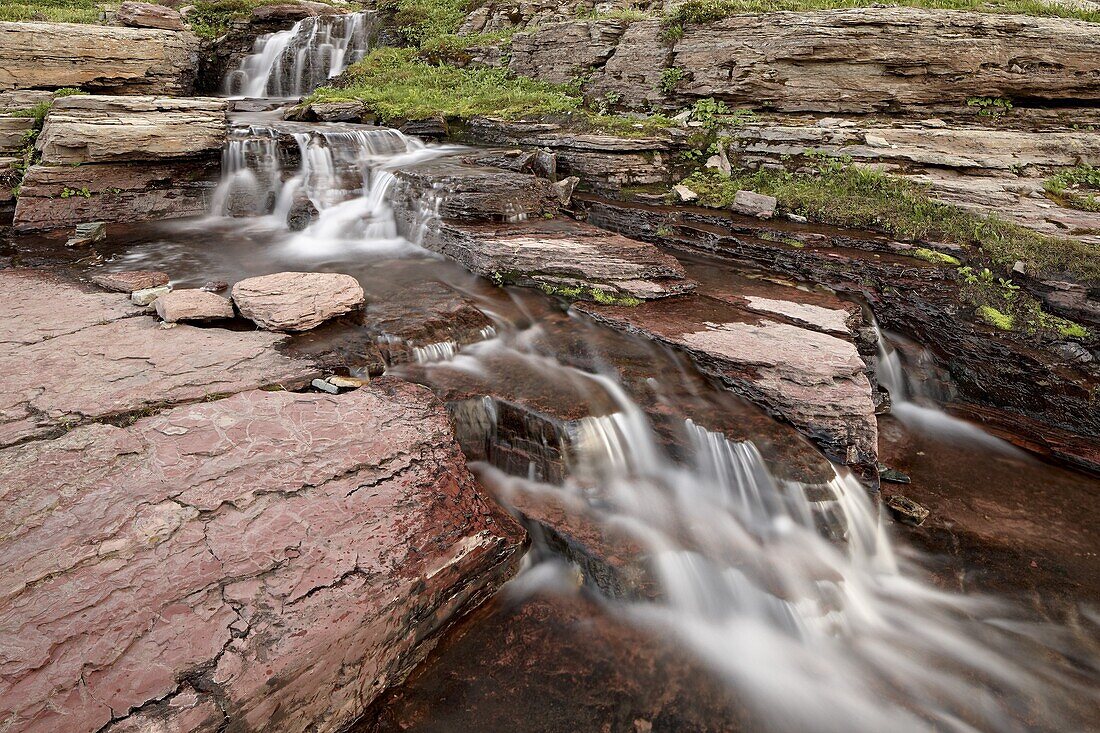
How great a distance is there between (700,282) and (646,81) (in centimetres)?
760

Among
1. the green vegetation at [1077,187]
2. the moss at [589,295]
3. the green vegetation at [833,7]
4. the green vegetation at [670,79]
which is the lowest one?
the moss at [589,295]

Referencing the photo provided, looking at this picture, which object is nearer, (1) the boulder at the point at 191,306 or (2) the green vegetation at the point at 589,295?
(1) the boulder at the point at 191,306

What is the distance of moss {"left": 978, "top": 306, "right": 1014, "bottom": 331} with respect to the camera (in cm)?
628

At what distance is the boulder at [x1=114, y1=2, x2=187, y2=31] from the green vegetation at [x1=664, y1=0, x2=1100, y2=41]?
45.8ft

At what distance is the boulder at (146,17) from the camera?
572 inches

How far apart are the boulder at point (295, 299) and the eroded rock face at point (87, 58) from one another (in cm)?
1057

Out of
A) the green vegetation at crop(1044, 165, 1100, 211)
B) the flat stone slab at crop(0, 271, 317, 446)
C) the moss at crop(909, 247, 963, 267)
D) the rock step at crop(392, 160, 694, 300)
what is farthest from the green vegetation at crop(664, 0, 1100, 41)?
the flat stone slab at crop(0, 271, 317, 446)

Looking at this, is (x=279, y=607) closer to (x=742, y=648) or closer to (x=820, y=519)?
(x=742, y=648)

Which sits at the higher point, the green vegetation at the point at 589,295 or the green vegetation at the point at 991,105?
the green vegetation at the point at 991,105

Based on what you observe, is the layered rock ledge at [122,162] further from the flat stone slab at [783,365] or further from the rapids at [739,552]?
the flat stone slab at [783,365]

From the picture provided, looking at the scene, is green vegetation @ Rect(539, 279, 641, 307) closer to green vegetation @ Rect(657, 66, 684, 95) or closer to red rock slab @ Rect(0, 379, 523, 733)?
red rock slab @ Rect(0, 379, 523, 733)

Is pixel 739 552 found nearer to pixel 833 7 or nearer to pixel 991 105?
pixel 991 105

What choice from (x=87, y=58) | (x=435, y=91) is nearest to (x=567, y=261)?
(x=435, y=91)

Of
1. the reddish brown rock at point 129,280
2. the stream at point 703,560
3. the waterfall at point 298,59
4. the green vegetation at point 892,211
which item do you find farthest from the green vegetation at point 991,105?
the waterfall at point 298,59
